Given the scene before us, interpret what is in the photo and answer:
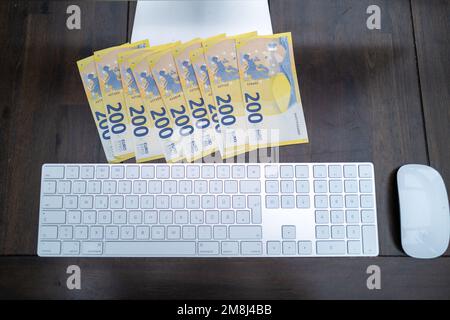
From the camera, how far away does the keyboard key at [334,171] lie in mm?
672

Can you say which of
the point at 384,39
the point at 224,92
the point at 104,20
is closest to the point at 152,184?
the point at 224,92

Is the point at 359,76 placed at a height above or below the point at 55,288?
above

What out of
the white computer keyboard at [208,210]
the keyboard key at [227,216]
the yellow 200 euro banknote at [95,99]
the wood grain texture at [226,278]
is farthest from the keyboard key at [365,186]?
the yellow 200 euro banknote at [95,99]

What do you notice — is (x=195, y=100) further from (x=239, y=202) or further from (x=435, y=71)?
(x=435, y=71)

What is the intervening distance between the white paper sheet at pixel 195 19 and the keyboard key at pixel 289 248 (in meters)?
0.38

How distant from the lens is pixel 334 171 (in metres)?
0.67

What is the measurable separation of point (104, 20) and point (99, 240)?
0.40 metres

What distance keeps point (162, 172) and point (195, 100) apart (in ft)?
0.47

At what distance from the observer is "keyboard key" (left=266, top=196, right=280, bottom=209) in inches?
26.2

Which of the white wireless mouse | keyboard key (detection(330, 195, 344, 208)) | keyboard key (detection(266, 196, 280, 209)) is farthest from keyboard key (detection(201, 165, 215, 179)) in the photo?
the white wireless mouse

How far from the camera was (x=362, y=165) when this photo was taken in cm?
68

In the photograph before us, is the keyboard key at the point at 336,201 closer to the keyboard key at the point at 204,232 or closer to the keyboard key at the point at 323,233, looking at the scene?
the keyboard key at the point at 323,233
